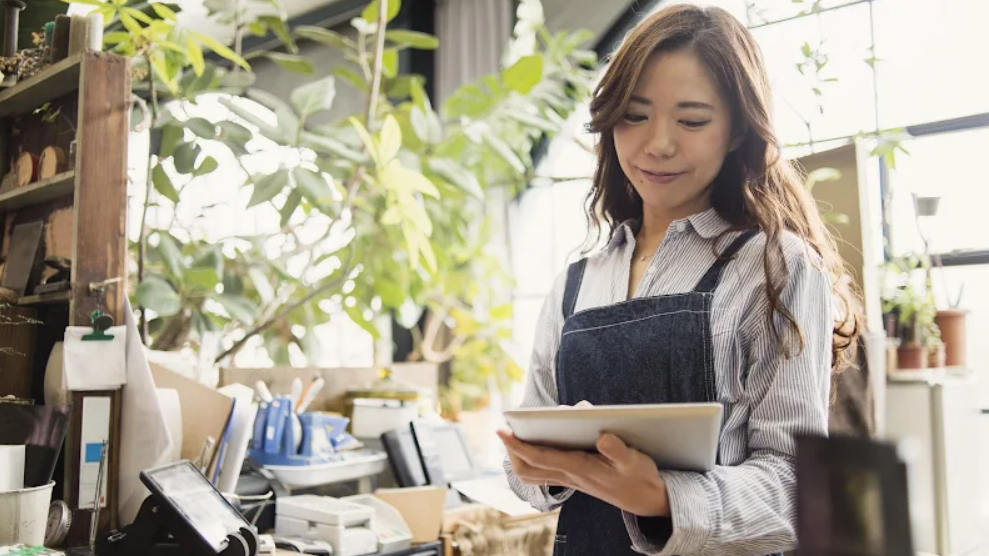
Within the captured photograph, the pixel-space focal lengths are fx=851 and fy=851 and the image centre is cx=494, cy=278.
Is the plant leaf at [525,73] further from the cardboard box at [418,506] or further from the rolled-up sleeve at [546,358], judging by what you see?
the rolled-up sleeve at [546,358]

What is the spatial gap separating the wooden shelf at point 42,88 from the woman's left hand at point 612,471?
1.44 metres

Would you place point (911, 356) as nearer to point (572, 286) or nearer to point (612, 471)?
point (572, 286)

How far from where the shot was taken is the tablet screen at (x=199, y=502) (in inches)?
64.8

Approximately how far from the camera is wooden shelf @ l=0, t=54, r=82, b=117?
6.23ft

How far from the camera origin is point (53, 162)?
200cm

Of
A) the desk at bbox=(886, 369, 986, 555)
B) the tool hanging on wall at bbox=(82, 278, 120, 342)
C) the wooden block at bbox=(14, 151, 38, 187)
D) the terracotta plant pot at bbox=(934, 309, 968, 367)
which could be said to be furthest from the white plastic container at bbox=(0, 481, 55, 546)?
the terracotta plant pot at bbox=(934, 309, 968, 367)

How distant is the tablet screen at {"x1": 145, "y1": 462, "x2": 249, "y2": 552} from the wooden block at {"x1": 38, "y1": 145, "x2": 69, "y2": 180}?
2.54 ft

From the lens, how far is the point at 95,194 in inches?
72.7

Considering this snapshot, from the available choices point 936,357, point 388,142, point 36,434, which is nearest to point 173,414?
point 36,434

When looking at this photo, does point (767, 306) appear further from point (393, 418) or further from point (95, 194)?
point (393, 418)

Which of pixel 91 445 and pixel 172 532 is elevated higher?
pixel 91 445

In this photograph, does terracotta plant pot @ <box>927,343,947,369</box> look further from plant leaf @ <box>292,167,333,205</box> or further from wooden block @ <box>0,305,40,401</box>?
wooden block @ <box>0,305,40,401</box>

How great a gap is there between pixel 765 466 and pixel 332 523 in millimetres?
1276

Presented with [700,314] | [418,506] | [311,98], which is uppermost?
[311,98]
